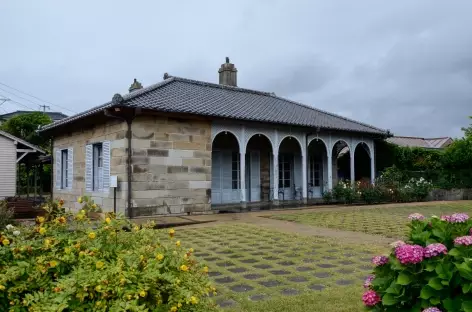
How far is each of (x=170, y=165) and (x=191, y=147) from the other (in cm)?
94

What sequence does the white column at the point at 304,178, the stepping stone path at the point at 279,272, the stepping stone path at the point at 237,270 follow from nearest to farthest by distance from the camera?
the stepping stone path at the point at 279,272
the stepping stone path at the point at 237,270
the white column at the point at 304,178

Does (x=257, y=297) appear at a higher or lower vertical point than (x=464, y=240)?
lower

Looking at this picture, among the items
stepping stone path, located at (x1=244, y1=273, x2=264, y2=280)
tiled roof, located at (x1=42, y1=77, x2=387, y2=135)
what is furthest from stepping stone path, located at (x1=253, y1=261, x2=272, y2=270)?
tiled roof, located at (x1=42, y1=77, x2=387, y2=135)

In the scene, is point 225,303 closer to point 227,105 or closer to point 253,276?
point 253,276

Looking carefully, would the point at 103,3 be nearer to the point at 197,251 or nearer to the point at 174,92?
the point at 174,92

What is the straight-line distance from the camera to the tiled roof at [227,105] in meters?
12.5

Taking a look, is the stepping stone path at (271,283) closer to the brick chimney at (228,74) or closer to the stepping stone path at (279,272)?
the stepping stone path at (279,272)

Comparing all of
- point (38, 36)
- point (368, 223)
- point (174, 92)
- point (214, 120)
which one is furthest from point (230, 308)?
point (38, 36)

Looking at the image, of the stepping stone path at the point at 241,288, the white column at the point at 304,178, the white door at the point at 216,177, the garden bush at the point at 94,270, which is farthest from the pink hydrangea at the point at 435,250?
the white column at the point at 304,178

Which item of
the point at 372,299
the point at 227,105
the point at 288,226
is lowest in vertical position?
the point at 288,226

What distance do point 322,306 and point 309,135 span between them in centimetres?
1318

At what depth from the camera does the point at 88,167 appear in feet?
45.7

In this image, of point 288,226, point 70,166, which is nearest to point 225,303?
point 288,226

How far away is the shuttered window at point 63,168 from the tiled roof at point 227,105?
3.78 feet
